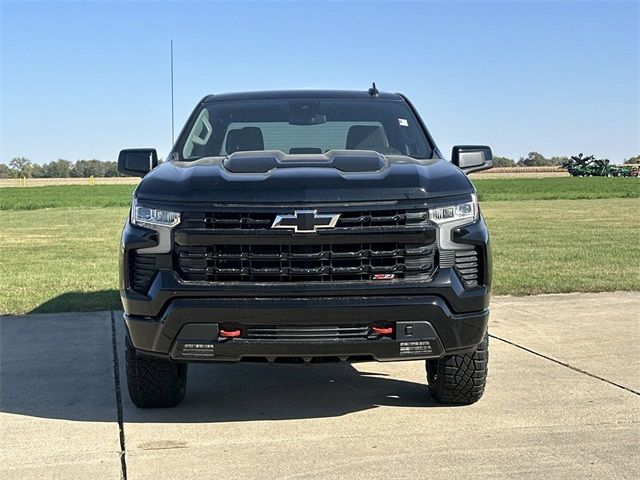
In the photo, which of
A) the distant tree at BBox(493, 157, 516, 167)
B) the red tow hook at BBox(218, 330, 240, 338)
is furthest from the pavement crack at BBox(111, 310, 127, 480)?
the distant tree at BBox(493, 157, 516, 167)

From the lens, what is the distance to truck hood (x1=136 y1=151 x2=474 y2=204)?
439cm

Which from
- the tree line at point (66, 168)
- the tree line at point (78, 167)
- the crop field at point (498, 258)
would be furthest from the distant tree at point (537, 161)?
the crop field at point (498, 258)

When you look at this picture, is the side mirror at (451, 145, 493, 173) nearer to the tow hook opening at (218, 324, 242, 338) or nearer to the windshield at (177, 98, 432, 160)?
the windshield at (177, 98, 432, 160)

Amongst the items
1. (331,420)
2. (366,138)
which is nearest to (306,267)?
(331,420)

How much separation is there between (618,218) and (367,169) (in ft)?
66.8

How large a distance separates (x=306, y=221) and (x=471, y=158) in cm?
198

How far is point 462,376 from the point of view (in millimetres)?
5016

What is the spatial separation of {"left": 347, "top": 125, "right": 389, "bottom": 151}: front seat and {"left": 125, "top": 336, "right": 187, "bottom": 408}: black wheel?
1.94 meters

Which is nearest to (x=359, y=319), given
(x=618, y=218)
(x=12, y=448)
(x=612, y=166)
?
(x=12, y=448)

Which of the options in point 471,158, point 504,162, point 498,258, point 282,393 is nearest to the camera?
point 282,393

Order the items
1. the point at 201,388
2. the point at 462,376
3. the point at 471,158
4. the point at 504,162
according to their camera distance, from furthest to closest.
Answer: the point at 504,162, the point at 471,158, the point at 201,388, the point at 462,376

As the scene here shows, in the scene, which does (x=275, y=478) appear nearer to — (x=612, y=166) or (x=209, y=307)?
(x=209, y=307)

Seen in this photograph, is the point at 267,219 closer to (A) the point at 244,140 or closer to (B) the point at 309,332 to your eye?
(B) the point at 309,332

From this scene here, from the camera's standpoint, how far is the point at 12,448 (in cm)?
442
